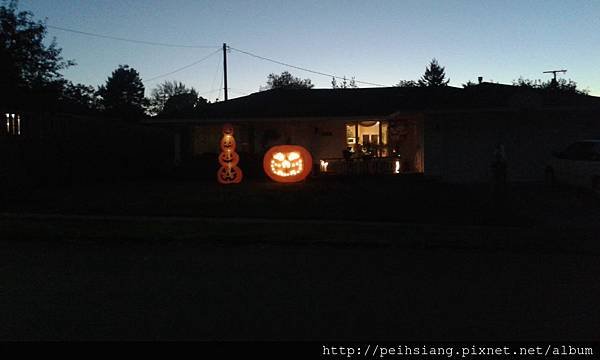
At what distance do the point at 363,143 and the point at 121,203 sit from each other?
1115 cm

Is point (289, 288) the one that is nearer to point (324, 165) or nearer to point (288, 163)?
point (288, 163)

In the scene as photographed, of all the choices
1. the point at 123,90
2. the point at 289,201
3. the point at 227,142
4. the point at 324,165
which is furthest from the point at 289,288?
the point at 123,90

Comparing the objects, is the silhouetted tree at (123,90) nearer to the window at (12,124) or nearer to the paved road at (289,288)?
the window at (12,124)

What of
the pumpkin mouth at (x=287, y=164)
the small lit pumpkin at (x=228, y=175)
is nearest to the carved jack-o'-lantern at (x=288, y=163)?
the pumpkin mouth at (x=287, y=164)

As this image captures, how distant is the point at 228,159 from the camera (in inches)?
676

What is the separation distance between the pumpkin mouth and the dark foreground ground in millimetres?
6040

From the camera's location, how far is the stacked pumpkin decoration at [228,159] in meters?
16.6

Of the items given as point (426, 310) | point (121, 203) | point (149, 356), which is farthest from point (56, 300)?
point (121, 203)

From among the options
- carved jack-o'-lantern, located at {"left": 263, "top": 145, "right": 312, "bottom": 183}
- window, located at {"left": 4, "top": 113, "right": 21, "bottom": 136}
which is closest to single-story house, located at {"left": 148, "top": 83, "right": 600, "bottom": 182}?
carved jack-o'-lantern, located at {"left": 263, "top": 145, "right": 312, "bottom": 183}

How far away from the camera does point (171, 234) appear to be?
10312 mm

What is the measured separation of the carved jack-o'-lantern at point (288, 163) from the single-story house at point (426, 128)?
76.9 inches

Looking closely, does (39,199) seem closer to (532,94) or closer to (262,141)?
→ (262,141)

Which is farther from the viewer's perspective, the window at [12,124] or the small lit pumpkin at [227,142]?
the window at [12,124]

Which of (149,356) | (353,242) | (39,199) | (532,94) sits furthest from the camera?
(532,94)
